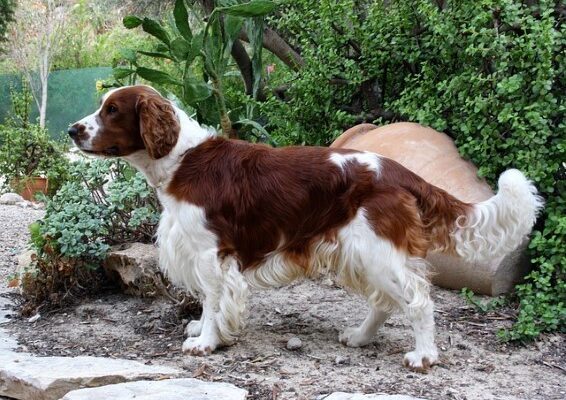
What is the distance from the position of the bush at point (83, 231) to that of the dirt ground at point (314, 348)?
17 cm

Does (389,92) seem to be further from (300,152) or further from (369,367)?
(369,367)

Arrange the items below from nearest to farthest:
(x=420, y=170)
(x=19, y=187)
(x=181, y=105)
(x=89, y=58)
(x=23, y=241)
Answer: (x=420, y=170), (x=181, y=105), (x=23, y=241), (x=19, y=187), (x=89, y=58)

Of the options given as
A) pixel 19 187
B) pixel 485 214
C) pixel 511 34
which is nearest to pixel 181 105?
pixel 511 34

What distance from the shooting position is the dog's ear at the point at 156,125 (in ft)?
13.5

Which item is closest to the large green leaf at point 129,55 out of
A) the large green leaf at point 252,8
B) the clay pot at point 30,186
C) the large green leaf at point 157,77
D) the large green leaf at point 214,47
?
the large green leaf at point 157,77

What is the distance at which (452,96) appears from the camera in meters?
5.77

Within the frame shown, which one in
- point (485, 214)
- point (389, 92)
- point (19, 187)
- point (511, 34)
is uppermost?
point (511, 34)

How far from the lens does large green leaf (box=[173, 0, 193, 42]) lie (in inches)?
239

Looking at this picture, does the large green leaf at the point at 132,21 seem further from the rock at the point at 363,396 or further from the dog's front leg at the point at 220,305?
the rock at the point at 363,396

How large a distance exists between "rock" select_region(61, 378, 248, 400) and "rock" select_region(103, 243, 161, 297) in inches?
54.9

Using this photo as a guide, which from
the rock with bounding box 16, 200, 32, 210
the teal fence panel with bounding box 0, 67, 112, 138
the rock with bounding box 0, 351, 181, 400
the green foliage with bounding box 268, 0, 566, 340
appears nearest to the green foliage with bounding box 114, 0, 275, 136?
the green foliage with bounding box 268, 0, 566, 340

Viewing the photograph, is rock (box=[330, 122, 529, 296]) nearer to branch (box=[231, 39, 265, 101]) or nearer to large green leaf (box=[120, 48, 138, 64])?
large green leaf (box=[120, 48, 138, 64])

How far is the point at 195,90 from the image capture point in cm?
604

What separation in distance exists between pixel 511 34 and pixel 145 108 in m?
2.66
